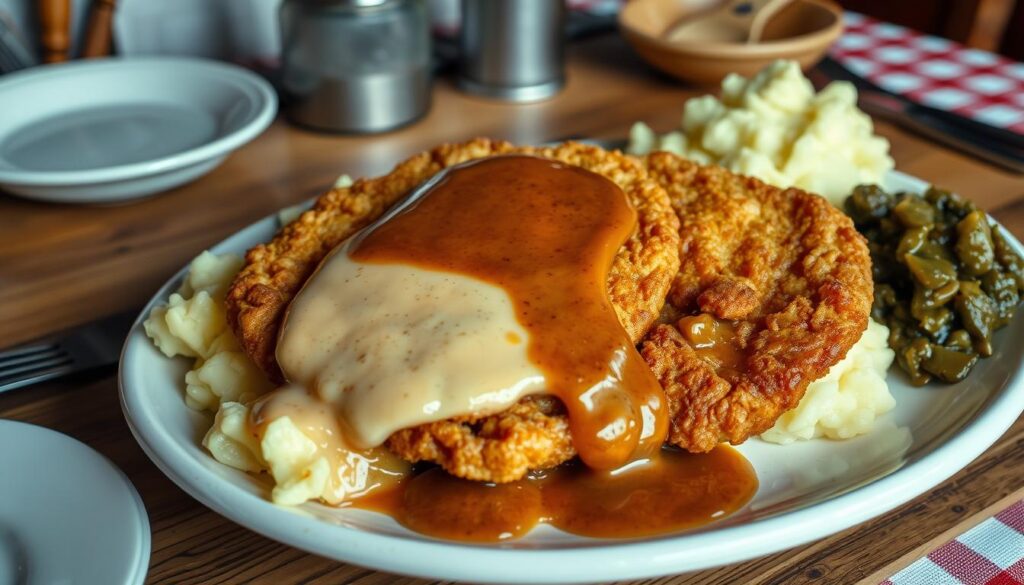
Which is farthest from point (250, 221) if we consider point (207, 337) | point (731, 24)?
point (731, 24)

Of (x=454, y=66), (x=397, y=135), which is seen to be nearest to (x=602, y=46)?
(x=454, y=66)

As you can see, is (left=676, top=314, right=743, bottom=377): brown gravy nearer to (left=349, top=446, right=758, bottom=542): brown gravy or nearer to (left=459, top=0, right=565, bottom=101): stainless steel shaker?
(left=349, top=446, right=758, bottom=542): brown gravy

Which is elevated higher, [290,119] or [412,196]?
[412,196]

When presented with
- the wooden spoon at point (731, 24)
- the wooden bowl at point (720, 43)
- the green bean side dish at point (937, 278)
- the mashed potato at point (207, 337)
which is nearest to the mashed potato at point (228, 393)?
the mashed potato at point (207, 337)

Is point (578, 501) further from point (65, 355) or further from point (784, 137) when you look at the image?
point (784, 137)

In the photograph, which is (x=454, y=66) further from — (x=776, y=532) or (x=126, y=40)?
(x=776, y=532)

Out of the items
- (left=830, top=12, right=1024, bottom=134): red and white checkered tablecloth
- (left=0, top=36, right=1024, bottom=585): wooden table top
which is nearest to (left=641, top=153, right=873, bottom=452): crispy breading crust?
(left=0, top=36, right=1024, bottom=585): wooden table top

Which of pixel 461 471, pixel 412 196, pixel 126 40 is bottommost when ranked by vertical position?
pixel 126 40
